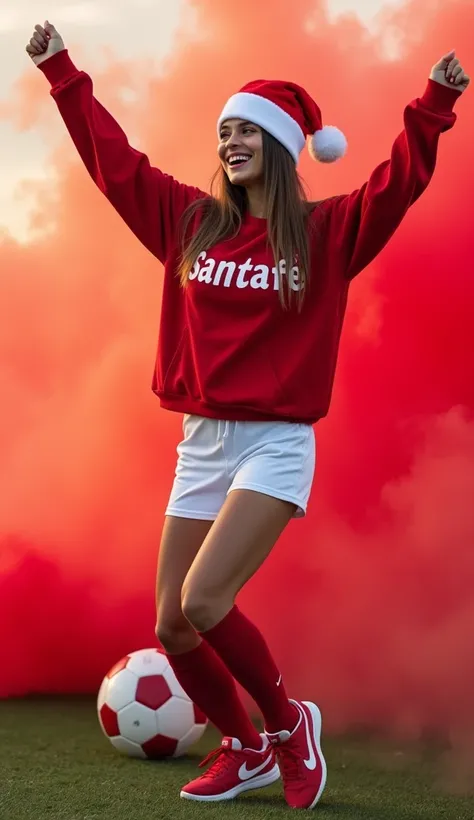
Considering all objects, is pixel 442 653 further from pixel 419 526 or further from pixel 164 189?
pixel 164 189

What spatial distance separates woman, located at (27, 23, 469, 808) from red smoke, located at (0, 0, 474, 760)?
0.67 m

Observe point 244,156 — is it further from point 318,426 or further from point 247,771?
point 247,771

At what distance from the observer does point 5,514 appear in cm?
381

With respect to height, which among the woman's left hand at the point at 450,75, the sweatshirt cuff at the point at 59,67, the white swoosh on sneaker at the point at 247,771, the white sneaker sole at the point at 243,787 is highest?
the sweatshirt cuff at the point at 59,67

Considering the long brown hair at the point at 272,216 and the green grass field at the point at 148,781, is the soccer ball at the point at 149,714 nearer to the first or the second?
the green grass field at the point at 148,781

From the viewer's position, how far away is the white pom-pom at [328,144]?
2836 mm

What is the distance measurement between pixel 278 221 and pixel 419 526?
3.73 ft

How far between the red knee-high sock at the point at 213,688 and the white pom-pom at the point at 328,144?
3.95 ft

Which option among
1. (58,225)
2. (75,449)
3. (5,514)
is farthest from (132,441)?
(58,225)

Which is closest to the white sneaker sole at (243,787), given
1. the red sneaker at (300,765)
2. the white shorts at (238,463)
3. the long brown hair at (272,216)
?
the red sneaker at (300,765)

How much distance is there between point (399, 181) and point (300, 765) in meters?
1.32

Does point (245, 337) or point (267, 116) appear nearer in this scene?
point (245, 337)

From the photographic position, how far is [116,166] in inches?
112

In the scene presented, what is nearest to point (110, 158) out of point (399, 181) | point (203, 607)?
point (399, 181)
